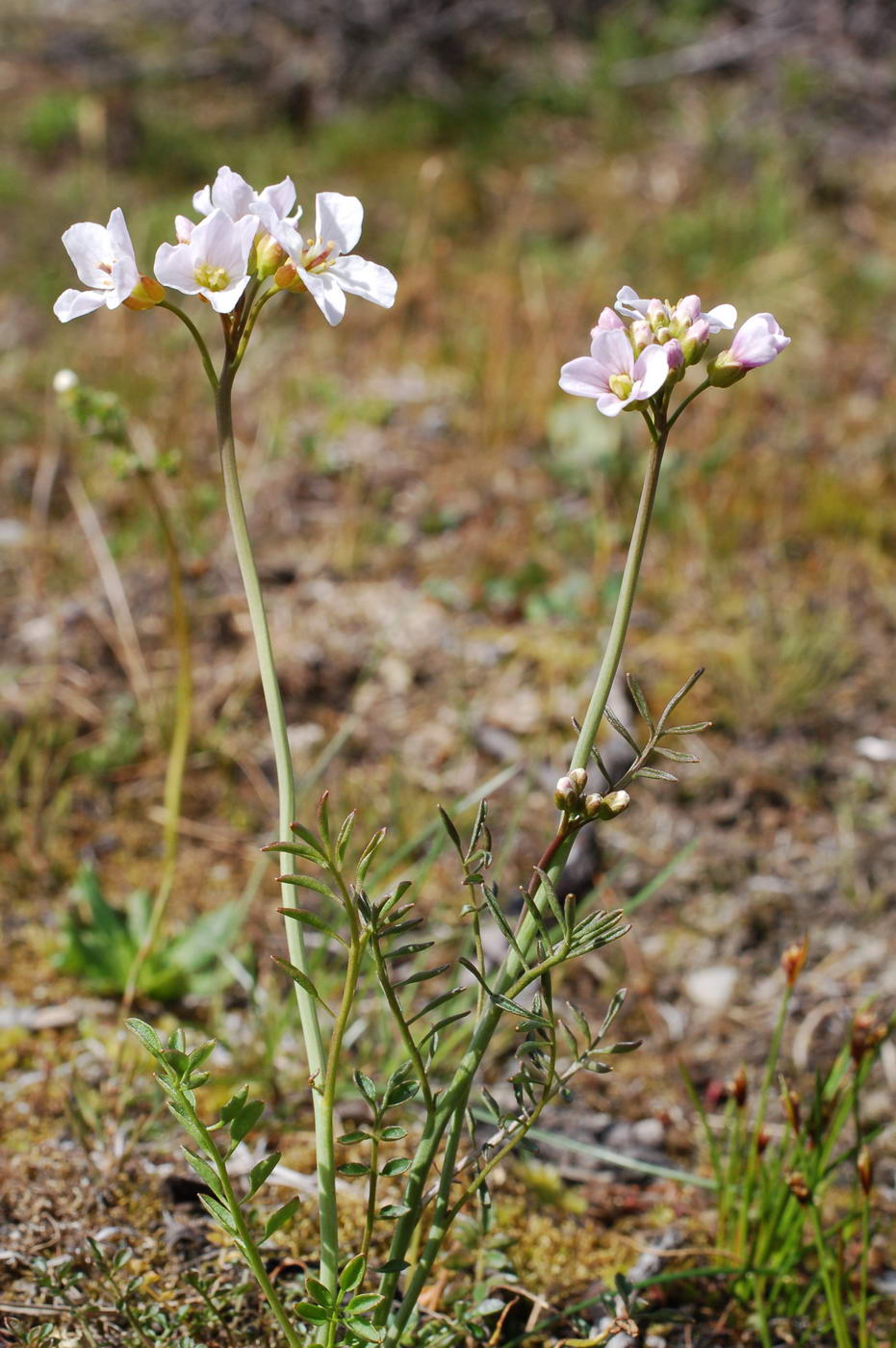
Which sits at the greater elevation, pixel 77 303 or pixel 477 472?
pixel 77 303

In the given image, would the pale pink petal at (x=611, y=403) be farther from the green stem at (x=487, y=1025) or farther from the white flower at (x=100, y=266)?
the white flower at (x=100, y=266)

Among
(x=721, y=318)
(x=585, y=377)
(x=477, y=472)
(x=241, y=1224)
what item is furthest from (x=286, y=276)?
(x=477, y=472)

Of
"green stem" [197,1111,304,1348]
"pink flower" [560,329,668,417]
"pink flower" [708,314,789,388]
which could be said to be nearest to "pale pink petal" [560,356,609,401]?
"pink flower" [560,329,668,417]

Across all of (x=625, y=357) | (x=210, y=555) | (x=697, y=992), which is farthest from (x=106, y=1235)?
(x=210, y=555)

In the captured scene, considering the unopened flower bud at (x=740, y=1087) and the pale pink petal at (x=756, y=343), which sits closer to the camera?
the pale pink petal at (x=756, y=343)

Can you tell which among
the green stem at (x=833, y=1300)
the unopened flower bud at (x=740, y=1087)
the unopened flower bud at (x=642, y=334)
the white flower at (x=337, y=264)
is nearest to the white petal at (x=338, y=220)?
the white flower at (x=337, y=264)

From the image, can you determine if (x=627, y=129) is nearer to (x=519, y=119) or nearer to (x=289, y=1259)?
(x=519, y=119)

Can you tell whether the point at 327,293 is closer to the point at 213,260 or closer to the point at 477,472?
the point at 213,260
